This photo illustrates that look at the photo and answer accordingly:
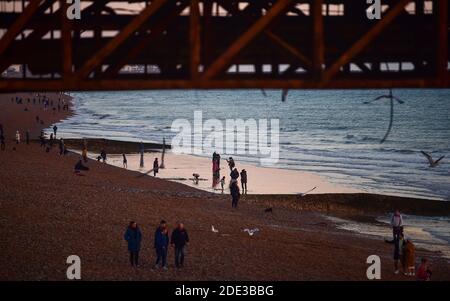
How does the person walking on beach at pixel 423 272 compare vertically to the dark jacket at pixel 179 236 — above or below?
below

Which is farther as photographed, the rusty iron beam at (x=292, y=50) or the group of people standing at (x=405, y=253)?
the group of people standing at (x=405, y=253)

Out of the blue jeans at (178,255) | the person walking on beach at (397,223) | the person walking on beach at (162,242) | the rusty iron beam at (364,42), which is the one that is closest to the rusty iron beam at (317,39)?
the rusty iron beam at (364,42)

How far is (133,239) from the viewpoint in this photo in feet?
60.1

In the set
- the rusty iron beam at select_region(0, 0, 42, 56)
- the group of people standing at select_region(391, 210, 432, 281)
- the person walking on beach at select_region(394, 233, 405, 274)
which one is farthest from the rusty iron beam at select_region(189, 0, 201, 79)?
the person walking on beach at select_region(394, 233, 405, 274)

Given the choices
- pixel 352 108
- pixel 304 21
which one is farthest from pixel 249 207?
pixel 352 108

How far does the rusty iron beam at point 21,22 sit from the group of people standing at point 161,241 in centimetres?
1026

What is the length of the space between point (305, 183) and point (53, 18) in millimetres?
34071

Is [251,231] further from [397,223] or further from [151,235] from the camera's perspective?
[397,223]

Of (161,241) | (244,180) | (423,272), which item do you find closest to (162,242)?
(161,241)

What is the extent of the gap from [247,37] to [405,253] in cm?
1493

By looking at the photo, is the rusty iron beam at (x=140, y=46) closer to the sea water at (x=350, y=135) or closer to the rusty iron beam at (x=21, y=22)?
the sea water at (x=350, y=135)

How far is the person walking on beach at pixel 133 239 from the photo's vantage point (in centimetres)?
1805

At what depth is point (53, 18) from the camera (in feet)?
28.2
